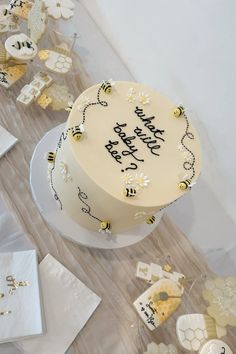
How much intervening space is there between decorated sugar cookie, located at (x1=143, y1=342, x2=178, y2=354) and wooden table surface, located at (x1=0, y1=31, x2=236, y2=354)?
0.03 meters

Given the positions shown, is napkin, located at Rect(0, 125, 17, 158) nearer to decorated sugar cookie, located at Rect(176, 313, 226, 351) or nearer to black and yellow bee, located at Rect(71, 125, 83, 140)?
black and yellow bee, located at Rect(71, 125, 83, 140)

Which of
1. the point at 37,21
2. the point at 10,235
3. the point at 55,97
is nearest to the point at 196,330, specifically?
the point at 10,235

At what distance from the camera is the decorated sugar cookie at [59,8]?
137cm

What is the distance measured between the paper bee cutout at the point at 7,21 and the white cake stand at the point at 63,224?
1.45 ft

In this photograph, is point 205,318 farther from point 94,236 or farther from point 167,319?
point 94,236

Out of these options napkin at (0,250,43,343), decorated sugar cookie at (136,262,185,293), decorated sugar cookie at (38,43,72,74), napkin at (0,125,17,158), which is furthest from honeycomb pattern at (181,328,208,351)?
decorated sugar cookie at (38,43,72,74)

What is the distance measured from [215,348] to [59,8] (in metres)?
1.07

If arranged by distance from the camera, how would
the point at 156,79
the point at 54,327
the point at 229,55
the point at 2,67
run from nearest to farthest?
the point at 54,327, the point at 229,55, the point at 2,67, the point at 156,79

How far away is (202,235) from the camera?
1.31 meters

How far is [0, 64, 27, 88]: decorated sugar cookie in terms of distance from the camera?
4.20 feet

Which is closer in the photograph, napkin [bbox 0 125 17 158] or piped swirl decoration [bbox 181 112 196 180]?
piped swirl decoration [bbox 181 112 196 180]

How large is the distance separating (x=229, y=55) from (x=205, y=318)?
0.67 meters

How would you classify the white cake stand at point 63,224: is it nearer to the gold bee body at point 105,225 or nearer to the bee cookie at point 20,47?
the gold bee body at point 105,225

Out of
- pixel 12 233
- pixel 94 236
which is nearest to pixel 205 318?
pixel 94 236
